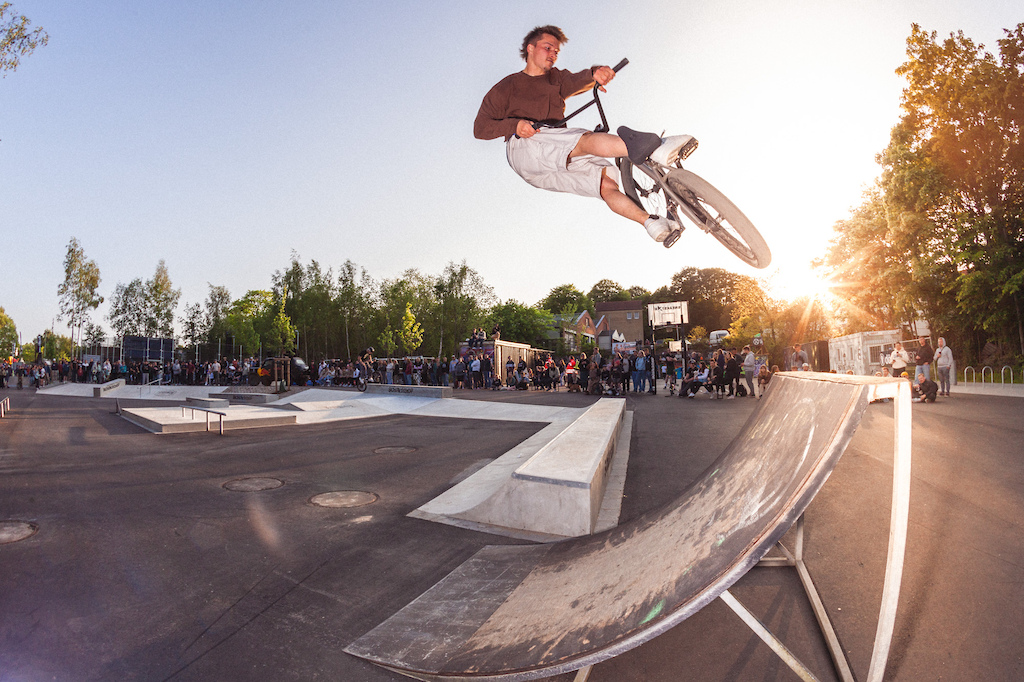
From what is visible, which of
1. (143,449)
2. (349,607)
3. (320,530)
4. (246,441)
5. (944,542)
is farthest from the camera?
(246,441)

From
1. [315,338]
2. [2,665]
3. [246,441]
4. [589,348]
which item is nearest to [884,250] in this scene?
[246,441]

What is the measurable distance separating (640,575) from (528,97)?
9.93 feet

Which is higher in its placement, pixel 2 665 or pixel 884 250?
pixel 884 250

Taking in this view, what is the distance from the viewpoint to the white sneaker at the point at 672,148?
3.06 metres

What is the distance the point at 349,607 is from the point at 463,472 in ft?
11.4

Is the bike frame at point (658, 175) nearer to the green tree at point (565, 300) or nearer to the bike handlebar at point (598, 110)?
the bike handlebar at point (598, 110)

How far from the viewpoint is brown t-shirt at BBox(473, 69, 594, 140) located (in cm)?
344

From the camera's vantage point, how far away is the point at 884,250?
28.4 m

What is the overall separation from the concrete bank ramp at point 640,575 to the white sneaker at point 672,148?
4.85 feet

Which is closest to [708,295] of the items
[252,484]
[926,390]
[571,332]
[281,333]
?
[571,332]

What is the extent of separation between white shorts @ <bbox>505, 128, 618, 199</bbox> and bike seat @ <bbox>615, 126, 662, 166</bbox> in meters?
0.30

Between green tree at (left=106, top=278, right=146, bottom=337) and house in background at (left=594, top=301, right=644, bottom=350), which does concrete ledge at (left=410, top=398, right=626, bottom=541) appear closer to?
green tree at (left=106, top=278, right=146, bottom=337)

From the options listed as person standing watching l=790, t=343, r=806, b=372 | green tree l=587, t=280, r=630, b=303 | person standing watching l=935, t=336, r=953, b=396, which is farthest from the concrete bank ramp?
green tree l=587, t=280, r=630, b=303

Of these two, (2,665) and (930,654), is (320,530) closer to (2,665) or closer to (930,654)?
(2,665)
